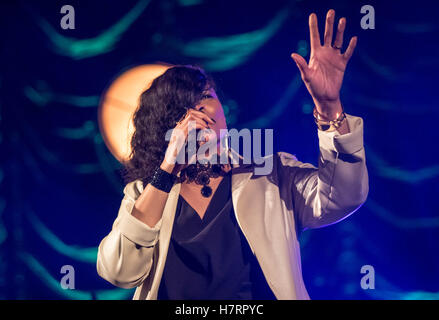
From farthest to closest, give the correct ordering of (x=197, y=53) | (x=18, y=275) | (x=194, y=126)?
(x=18, y=275) < (x=197, y=53) < (x=194, y=126)

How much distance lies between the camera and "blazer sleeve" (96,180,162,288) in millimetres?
1324

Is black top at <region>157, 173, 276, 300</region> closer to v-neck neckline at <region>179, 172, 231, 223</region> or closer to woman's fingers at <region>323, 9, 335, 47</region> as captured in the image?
v-neck neckline at <region>179, 172, 231, 223</region>

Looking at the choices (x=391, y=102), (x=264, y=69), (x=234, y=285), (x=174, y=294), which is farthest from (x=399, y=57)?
(x=174, y=294)

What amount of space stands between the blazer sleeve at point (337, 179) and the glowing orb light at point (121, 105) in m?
0.99

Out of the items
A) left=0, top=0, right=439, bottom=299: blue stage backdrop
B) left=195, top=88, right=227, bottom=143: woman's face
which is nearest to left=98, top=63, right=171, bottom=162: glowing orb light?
left=0, top=0, right=439, bottom=299: blue stage backdrop

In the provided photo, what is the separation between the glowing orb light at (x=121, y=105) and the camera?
82.6 inches

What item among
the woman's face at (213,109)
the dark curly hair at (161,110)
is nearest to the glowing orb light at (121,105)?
the dark curly hair at (161,110)

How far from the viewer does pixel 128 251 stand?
1337 mm

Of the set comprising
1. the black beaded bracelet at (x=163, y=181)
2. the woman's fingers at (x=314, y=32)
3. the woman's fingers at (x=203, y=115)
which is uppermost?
the woman's fingers at (x=314, y=32)

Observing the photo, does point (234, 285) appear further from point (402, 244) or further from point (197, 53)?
point (197, 53)

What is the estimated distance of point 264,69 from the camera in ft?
6.52

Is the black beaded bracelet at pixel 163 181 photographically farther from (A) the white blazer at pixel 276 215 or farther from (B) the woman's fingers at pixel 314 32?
(B) the woman's fingers at pixel 314 32

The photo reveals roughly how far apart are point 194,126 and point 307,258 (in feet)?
2.87

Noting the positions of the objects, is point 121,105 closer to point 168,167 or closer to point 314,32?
point 168,167
